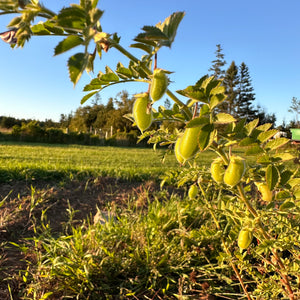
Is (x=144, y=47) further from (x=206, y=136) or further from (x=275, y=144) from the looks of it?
(x=275, y=144)

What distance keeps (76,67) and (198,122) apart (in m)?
0.24

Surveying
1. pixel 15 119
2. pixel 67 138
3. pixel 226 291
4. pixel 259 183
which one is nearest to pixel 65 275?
pixel 226 291

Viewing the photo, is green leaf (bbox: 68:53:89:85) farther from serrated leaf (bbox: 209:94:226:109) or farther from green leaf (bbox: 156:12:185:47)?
serrated leaf (bbox: 209:94:226:109)

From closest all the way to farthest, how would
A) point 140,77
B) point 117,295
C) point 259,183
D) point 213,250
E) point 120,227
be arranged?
point 140,77
point 259,183
point 117,295
point 213,250
point 120,227

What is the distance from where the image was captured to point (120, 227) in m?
1.71

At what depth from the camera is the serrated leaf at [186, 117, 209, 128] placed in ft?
1.62

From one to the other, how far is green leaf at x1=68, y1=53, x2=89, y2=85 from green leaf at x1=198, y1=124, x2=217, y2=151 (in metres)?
0.25

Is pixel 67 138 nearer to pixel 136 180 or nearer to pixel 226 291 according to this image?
pixel 136 180

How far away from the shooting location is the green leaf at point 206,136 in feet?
1.67

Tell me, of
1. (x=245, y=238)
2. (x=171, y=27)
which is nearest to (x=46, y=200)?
(x=245, y=238)

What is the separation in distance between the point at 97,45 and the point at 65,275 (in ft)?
4.02

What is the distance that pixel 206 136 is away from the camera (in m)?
0.52

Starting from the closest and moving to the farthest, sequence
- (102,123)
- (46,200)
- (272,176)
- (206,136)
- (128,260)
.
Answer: (206,136) < (272,176) < (128,260) < (46,200) < (102,123)

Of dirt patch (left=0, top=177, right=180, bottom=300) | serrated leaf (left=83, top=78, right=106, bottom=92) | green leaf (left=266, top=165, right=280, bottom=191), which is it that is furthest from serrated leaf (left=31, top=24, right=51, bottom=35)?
dirt patch (left=0, top=177, right=180, bottom=300)
